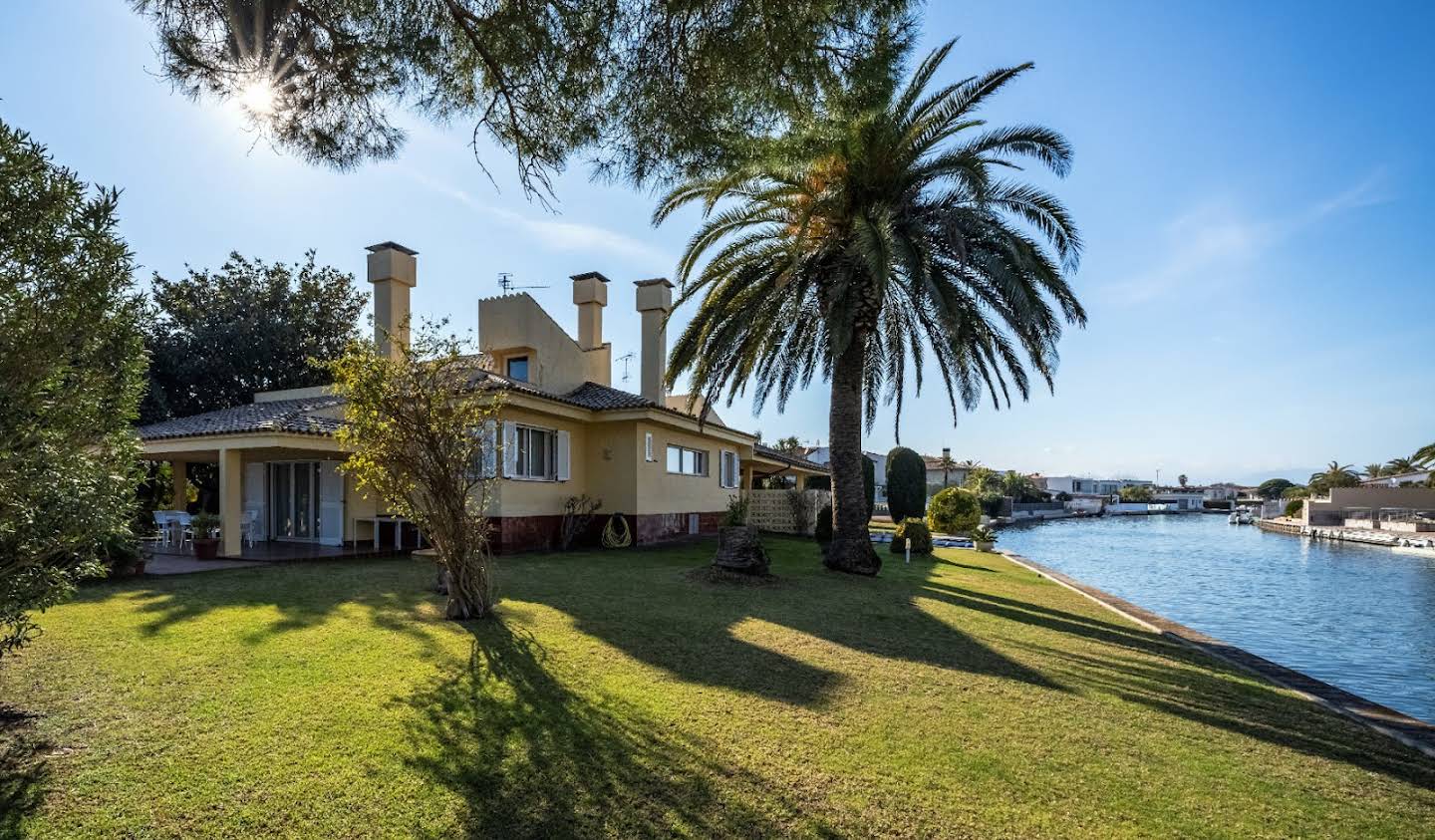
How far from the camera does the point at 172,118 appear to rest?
752cm

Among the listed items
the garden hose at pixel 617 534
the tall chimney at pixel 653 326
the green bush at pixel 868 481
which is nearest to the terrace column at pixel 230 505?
the garden hose at pixel 617 534

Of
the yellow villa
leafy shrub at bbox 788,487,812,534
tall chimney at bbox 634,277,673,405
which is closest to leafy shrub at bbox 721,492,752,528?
the yellow villa

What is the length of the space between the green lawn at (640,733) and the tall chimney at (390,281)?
451 inches

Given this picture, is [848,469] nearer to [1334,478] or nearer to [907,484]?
[907,484]

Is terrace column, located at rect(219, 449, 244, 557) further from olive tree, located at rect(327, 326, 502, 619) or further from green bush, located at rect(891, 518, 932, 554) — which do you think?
green bush, located at rect(891, 518, 932, 554)

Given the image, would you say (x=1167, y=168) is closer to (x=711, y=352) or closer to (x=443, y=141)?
(x=711, y=352)

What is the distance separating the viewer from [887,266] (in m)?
12.3

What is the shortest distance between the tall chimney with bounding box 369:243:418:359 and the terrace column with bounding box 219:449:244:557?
15.8ft

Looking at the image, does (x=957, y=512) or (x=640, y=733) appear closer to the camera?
(x=640, y=733)

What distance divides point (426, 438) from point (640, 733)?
456 cm

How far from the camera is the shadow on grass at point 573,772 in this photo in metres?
3.97

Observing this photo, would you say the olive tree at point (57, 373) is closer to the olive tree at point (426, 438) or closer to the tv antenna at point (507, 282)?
the olive tree at point (426, 438)

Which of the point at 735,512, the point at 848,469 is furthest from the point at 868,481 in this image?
the point at 848,469

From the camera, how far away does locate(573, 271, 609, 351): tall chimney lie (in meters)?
23.6
